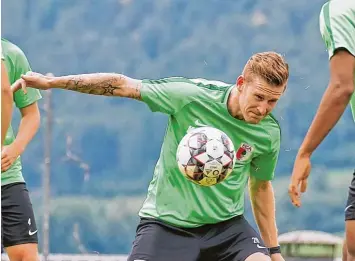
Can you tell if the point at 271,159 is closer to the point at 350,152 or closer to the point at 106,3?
the point at 350,152

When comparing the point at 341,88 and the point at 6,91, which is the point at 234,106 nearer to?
the point at 341,88

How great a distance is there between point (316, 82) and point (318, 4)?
3.07 feet

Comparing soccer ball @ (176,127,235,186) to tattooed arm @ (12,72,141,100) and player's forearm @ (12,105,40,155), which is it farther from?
player's forearm @ (12,105,40,155)

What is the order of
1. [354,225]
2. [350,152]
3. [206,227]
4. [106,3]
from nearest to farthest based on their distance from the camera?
[354,225]
[206,227]
[350,152]
[106,3]

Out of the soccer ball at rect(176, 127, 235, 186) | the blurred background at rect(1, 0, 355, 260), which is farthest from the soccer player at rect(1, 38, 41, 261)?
the blurred background at rect(1, 0, 355, 260)

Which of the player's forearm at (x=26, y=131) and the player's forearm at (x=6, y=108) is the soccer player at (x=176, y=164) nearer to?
the player's forearm at (x=6, y=108)

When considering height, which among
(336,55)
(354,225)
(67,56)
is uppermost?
(67,56)

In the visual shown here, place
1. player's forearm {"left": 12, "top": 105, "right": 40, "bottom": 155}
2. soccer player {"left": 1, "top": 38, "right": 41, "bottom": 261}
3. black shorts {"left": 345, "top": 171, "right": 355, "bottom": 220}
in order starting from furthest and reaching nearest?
soccer player {"left": 1, "top": 38, "right": 41, "bottom": 261}, player's forearm {"left": 12, "top": 105, "right": 40, "bottom": 155}, black shorts {"left": 345, "top": 171, "right": 355, "bottom": 220}

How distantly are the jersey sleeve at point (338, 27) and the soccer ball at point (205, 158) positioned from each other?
0.78m

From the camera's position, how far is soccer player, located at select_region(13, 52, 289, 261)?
5.05 metres

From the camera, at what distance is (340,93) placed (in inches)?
172

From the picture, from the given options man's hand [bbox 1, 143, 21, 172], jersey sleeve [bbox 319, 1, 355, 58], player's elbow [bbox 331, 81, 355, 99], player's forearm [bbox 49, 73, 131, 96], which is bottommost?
man's hand [bbox 1, 143, 21, 172]

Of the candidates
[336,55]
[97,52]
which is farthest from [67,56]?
[336,55]

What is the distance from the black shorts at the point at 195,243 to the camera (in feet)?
16.5
